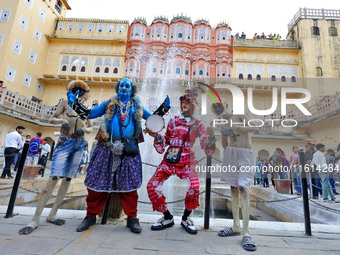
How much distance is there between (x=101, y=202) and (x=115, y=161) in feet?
1.75

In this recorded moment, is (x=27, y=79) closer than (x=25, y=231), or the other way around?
(x=25, y=231)

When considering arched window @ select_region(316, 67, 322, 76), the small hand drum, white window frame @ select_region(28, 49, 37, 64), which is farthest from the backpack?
arched window @ select_region(316, 67, 322, 76)

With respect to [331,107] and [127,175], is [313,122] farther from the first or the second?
[127,175]

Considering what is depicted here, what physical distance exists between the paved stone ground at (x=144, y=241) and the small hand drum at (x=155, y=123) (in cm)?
120

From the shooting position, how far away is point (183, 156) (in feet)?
8.45

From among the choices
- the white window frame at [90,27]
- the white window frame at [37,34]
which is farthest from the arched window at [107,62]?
the white window frame at [37,34]

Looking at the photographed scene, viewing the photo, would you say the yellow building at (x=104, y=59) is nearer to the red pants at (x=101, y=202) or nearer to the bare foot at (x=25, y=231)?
the red pants at (x=101, y=202)

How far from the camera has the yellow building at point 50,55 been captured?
699 inches

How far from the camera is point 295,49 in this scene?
2136cm

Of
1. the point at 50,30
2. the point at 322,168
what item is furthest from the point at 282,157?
the point at 50,30

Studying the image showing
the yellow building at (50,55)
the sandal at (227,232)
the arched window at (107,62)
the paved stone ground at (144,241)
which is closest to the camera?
the paved stone ground at (144,241)

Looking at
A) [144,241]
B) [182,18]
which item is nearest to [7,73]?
[182,18]

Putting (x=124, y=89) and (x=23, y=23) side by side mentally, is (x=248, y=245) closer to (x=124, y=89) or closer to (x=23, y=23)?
(x=124, y=89)

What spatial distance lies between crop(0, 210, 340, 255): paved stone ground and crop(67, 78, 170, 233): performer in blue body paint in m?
0.22
